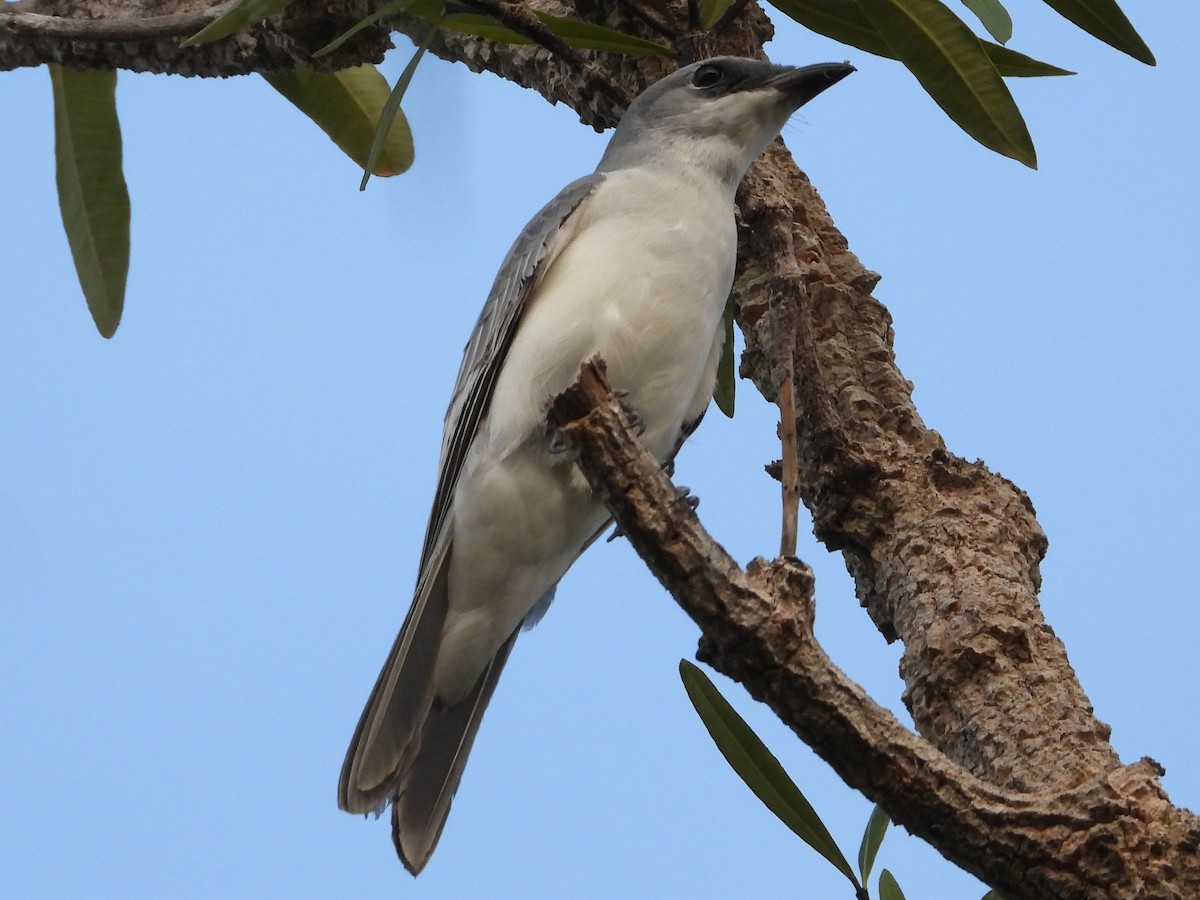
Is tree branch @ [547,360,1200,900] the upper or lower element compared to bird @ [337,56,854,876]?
lower

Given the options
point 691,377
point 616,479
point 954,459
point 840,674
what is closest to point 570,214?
point 691,377

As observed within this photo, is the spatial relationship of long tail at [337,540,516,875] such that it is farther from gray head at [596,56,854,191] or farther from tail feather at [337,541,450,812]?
gray head at [596,56,854,191]

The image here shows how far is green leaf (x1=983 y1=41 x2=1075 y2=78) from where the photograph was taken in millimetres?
4285

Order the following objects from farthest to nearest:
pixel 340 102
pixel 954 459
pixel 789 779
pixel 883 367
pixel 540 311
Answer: pixel 340 102
pixel 540 311
pixel 883 367
pixel 954 459
pixel 789 779

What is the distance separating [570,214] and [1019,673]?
6.82 feet

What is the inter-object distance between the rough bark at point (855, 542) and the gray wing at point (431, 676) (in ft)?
2.26

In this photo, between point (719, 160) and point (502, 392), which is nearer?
point (502, 392)

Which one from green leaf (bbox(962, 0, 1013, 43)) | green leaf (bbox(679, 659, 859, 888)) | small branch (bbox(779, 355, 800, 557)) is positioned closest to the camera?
small branch (bbox(779, 355, 800, 557))

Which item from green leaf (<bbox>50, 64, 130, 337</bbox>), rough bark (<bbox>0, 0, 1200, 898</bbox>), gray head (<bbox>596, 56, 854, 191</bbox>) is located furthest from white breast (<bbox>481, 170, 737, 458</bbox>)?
green leaf (<bbox>50, 64, 130, 337</bbox>)

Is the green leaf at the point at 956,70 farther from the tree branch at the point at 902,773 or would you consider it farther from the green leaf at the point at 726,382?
the tree branch at the point at 902,773

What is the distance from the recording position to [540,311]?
4.16 meters

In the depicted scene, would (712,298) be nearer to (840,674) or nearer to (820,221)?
(820,221)

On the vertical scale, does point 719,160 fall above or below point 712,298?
above

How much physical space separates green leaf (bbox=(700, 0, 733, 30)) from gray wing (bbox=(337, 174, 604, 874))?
0.63 m
